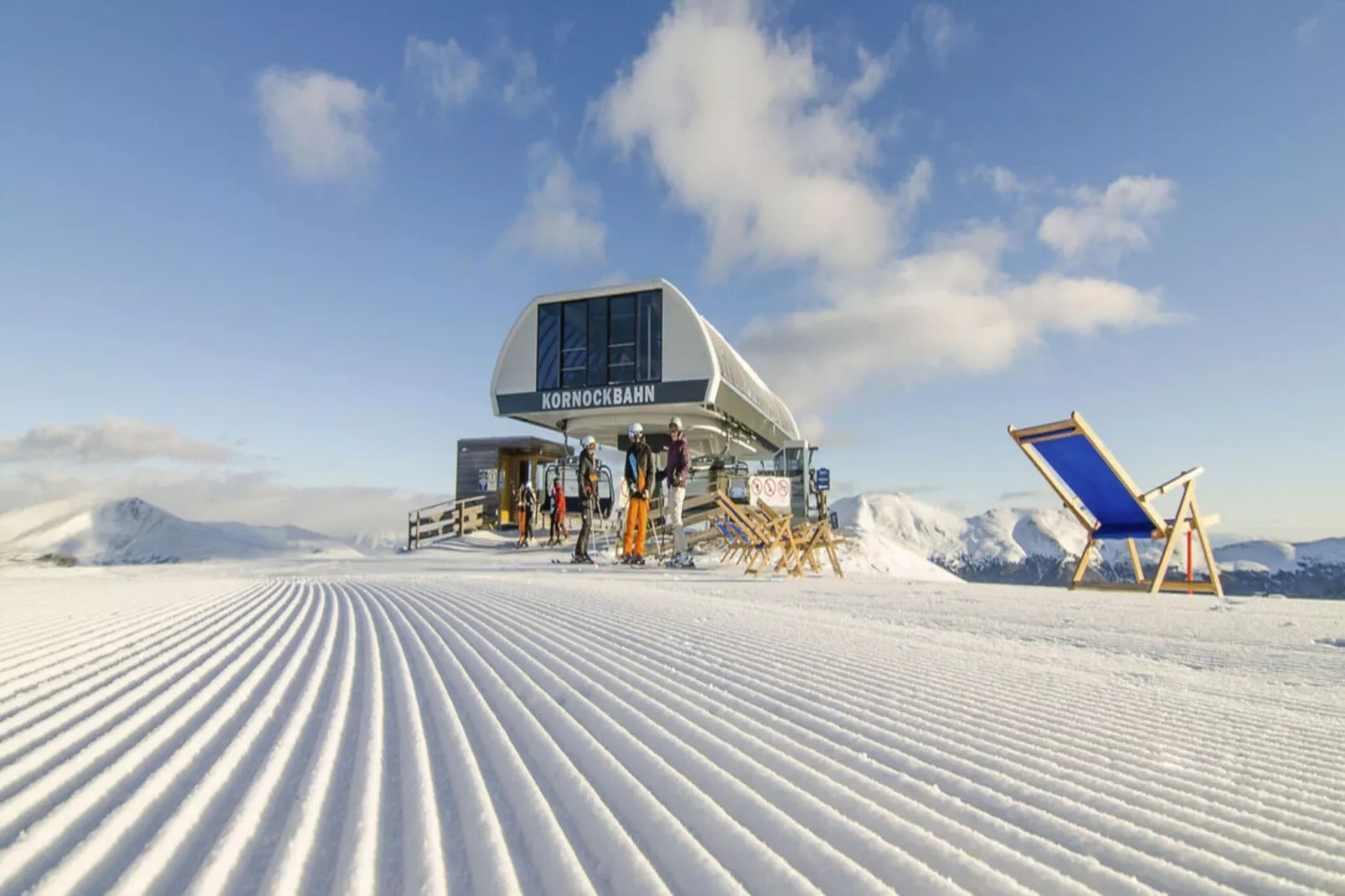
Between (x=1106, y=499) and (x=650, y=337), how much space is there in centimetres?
1351

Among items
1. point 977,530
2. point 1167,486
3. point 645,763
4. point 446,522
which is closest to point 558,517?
point 446,522

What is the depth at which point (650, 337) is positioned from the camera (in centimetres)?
1922

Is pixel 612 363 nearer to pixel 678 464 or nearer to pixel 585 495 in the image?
pixel 585 495

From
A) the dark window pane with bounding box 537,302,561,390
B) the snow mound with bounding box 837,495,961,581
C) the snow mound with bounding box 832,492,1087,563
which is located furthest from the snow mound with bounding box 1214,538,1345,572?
the snow mound with bounding box 832,492,1087,563

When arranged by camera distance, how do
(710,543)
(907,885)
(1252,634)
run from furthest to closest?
1. (710,543)
2. (1252,634)
3. (907,885)

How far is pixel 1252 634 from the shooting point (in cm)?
376

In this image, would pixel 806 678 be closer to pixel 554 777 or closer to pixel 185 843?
pixel 554 777

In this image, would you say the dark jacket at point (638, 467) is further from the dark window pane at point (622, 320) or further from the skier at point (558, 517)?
the dark window pane at point (622, 320)

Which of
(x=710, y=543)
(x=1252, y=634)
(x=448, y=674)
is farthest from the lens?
(x=710, y=543)

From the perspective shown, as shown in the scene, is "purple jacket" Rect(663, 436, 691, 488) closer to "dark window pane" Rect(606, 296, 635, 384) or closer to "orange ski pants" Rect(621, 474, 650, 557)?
"orange ski pants" Rect(621, 474, 650, 557)

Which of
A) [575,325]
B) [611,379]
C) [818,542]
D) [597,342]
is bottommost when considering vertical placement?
[818,542]

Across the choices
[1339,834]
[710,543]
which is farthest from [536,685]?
[710,543]

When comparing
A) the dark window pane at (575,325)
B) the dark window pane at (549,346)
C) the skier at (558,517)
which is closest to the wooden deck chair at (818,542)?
the skier at (558,517)

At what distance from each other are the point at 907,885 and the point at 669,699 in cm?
110
